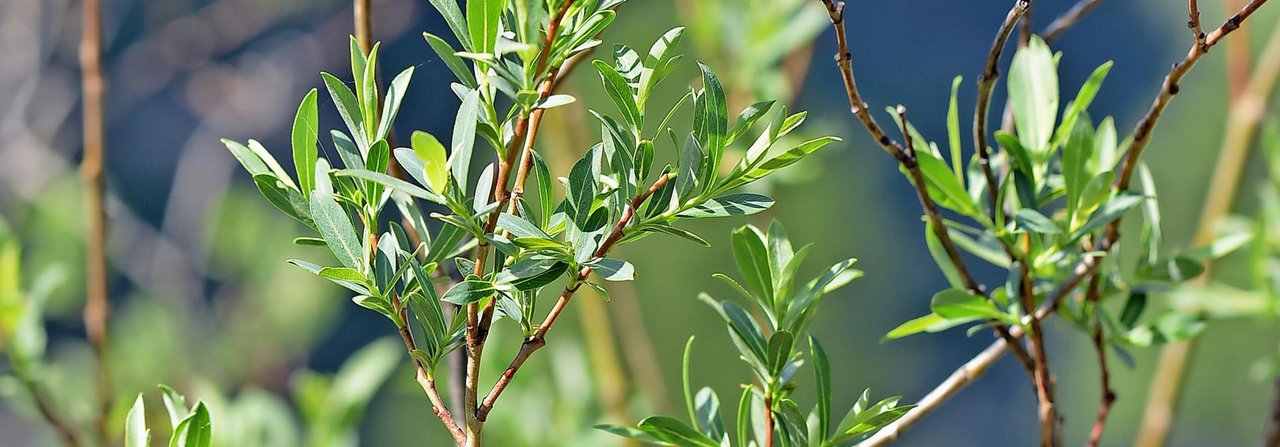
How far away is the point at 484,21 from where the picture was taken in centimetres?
17

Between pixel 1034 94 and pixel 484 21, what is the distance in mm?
180

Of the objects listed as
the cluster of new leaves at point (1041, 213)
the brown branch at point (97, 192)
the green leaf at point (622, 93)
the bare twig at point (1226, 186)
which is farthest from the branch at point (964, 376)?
the brown branch at point (97, 192)

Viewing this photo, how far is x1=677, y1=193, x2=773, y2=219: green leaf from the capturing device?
18 cm

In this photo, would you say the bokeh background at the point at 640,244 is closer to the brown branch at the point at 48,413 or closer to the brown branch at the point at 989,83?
the brown branch at the point at 48,413

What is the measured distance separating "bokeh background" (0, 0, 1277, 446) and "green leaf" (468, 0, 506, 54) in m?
0.67

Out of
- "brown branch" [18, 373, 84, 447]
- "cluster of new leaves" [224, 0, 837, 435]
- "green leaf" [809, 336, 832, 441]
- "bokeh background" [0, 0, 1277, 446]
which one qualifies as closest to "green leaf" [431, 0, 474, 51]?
"cluster of new leaves" [224, 0, 837, 435]

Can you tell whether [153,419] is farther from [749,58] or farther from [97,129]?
[749,58]

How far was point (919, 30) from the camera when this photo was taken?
1.12m

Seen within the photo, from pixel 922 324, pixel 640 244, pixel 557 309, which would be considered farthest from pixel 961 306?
pixel 640 244

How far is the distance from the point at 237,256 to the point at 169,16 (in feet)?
1.54

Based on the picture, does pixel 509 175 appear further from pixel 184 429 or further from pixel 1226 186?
pixel 1226 186

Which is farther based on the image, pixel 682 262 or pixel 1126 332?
pixel 682 262

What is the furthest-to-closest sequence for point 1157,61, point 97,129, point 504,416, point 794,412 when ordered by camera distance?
point 1157,61, point 504,416, point 97,129, point 794,412

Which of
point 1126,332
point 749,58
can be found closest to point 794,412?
point 1126,332
